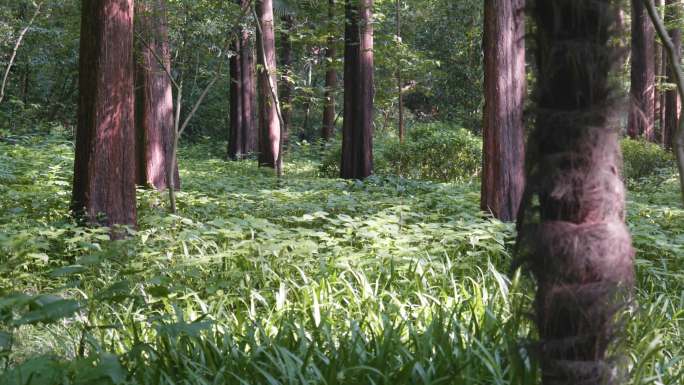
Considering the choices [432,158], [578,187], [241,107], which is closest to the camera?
[578,187]

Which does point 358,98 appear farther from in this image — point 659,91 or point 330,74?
point 659,91

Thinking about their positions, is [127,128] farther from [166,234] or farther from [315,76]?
[315,76]

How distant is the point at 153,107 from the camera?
415 inches

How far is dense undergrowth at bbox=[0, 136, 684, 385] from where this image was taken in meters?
2.90

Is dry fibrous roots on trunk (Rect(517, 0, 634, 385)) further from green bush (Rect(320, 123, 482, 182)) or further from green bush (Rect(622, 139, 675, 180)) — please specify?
green bush (Rect(622, 139, 675, 180))

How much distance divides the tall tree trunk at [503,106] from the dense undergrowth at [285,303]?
2.70ft

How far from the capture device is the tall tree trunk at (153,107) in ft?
32.7

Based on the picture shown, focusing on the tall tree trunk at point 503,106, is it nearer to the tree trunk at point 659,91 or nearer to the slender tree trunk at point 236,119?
the slender tree trunk at point 236,119

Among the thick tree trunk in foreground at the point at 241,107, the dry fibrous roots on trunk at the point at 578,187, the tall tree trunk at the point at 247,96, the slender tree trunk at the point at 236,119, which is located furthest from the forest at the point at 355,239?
the slender tree trunk at the point at 236,119

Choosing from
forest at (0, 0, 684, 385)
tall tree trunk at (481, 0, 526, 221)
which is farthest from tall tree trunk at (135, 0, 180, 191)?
tall tree trunk at (481, 0, 526, 221)

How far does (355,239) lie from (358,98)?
324 inches

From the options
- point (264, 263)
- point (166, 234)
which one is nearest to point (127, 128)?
point (166, 234)

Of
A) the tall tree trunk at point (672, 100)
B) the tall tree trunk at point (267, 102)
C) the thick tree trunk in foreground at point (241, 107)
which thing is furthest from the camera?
the thick tree trunk in foreground at point (241, 107)

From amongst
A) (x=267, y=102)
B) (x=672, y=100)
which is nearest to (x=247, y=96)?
(x=267, y=102)
